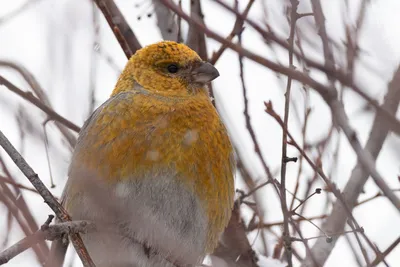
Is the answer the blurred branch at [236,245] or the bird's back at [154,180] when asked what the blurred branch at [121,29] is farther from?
the blurred branch at [236,245]

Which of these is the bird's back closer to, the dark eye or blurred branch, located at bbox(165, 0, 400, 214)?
the dark eye

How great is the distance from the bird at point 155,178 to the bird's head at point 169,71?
0.57 ft

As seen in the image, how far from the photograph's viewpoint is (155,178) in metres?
4.09

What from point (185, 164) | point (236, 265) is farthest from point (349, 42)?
point (236, 265)

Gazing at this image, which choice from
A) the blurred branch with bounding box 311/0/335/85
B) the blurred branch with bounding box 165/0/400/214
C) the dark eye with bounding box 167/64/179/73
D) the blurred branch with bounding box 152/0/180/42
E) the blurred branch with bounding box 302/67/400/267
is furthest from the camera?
the blurred branch with bounding box 152/0/180/42

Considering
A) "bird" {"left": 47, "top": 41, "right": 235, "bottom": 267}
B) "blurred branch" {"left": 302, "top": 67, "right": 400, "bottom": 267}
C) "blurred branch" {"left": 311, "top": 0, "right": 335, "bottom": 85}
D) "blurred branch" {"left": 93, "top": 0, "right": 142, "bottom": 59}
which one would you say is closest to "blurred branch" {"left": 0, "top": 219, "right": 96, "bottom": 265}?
"bird" {"left": 47, "top": 41, "right": 235, "bottom": 267}

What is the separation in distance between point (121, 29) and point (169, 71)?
617 mm

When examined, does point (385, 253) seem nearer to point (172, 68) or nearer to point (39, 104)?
point (172, 68)

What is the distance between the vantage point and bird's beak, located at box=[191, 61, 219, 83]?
4816 mm

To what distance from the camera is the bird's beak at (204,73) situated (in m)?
4.82

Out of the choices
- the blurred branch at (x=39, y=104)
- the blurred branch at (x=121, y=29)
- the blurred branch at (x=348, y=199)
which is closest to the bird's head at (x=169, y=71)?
the blurred branch at (x=121, y=29)

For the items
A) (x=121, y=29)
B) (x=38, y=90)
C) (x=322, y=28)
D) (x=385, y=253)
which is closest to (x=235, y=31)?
(x=121, y=29)

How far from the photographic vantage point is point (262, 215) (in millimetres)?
5188

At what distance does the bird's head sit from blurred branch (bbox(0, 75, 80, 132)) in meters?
0.47
